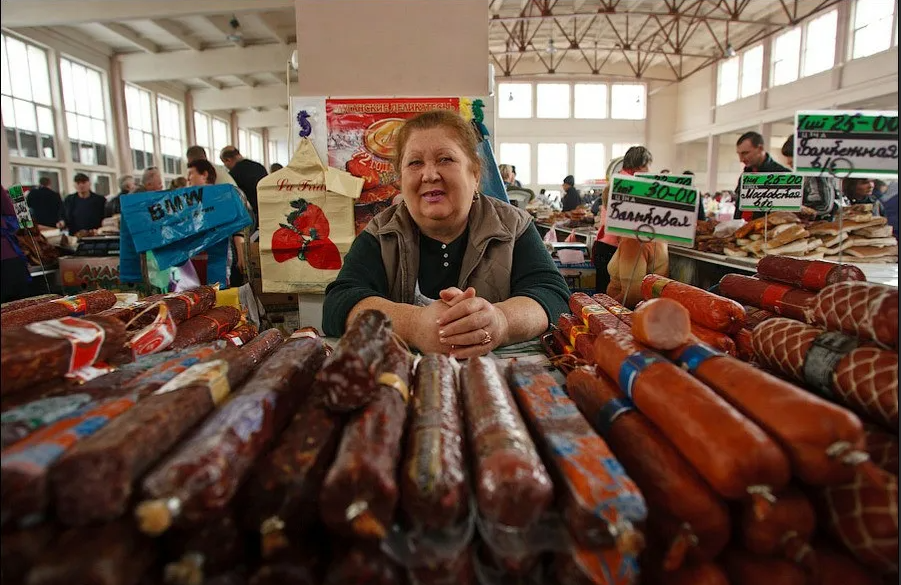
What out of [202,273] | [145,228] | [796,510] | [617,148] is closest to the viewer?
[796,510]

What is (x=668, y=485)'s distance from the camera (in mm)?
949

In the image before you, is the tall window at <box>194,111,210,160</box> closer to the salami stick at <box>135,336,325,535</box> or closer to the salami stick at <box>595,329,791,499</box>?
the salami stick at <box>135,336,325,535</box>

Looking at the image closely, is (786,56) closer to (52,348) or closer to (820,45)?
(820,45)

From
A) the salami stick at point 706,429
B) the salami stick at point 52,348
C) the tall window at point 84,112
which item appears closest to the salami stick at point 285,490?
the salami stick at point 52,348

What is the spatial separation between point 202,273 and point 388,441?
4087mm

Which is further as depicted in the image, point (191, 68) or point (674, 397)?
point (191, 68)

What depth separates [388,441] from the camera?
0.96 meters

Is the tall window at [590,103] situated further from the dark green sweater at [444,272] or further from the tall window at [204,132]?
the dark green sweater at [444,272]

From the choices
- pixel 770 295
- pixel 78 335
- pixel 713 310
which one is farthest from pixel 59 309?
pixel 770 295

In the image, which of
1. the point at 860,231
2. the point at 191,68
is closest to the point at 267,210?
the point at 860,231

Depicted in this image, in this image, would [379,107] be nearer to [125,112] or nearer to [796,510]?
[796,510]

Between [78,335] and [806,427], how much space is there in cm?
154

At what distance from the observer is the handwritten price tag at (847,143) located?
5.00 ft

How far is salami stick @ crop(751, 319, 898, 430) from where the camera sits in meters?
1.07
